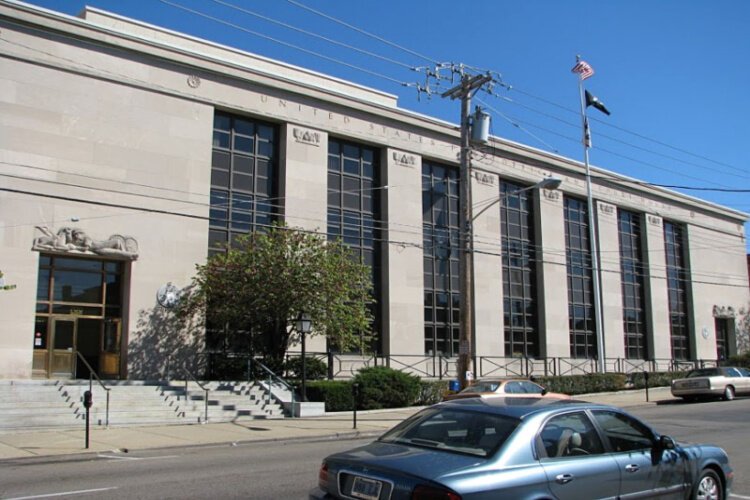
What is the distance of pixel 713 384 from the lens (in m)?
27.7

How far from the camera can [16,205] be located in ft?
78.8

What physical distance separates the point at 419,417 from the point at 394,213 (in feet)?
90.0

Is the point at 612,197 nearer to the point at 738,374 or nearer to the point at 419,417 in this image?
the point at 738,374

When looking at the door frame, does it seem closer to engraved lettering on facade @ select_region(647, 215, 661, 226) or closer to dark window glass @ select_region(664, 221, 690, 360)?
engraved lettering on facade @ select_region(647, 215, 661, 226)

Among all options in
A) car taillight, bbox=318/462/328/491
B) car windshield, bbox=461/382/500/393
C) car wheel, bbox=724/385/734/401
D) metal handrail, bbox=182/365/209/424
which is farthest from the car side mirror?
car wheel, bbox=724/385/734/401

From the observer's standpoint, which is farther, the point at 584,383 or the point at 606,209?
the point at 606,209

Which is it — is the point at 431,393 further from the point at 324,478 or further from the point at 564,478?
the point at 564,478

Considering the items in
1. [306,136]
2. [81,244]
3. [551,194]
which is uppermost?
[306,136]

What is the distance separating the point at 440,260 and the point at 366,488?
30.4 m

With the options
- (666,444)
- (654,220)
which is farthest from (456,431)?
(654,220)

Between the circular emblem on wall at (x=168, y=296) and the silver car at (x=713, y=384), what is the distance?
20406 mm

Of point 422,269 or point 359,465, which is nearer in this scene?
point 359,465

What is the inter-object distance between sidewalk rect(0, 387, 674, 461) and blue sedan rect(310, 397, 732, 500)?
10.1 meters

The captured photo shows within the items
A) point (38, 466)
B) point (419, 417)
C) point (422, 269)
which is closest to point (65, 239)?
point (38, 466)
